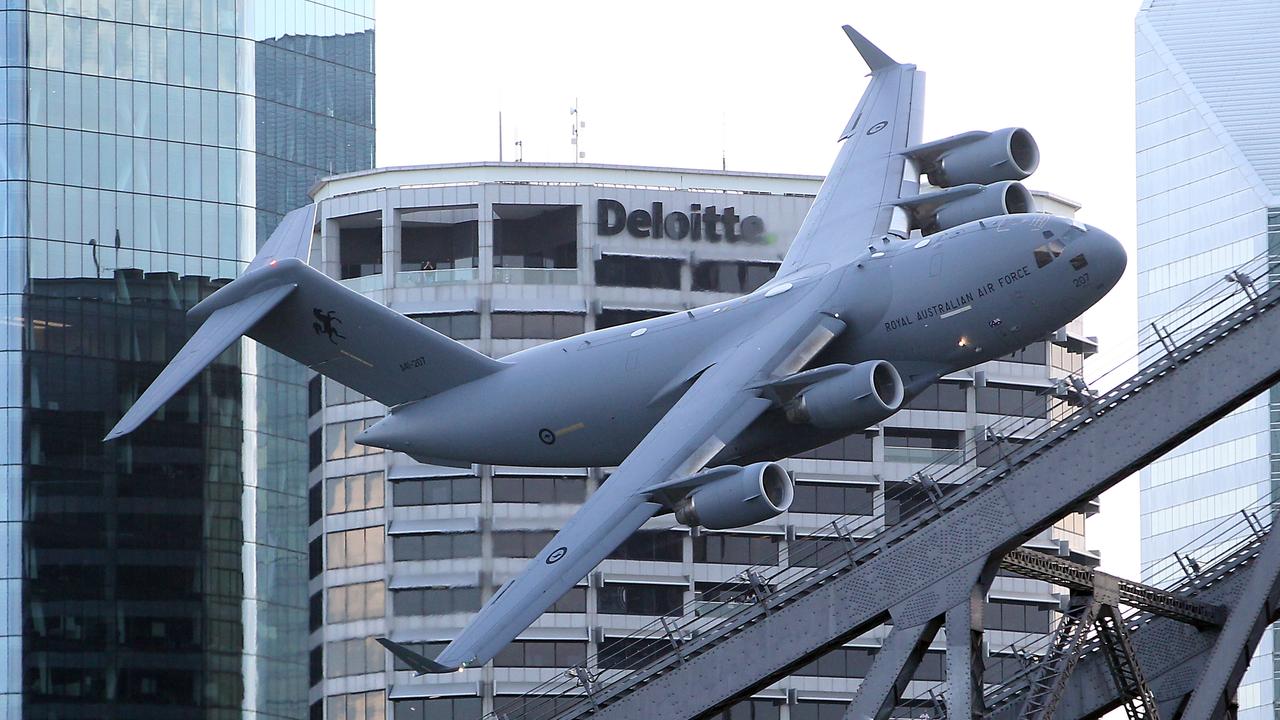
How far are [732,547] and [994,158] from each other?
74538mm

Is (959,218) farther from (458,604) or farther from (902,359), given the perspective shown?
(458,604)

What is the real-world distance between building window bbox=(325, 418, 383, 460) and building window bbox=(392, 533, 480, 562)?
23.3 feet

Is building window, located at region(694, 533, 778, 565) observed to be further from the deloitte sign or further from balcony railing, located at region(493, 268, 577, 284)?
the deloitte sign

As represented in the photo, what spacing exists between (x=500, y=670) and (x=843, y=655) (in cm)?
1927

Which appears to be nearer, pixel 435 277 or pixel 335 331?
pixel 335 331

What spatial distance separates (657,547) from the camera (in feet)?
445

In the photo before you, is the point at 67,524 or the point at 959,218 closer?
the point at 959,218

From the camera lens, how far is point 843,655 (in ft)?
450

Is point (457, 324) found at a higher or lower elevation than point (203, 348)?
higher

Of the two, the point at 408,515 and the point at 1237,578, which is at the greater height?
the point at 408,515

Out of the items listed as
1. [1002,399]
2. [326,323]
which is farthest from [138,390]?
[326,323]

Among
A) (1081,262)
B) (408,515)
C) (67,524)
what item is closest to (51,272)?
(67,524)

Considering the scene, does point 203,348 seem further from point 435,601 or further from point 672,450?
point 435,601

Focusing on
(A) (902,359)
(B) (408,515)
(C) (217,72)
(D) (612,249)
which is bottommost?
(A) (902,359)
